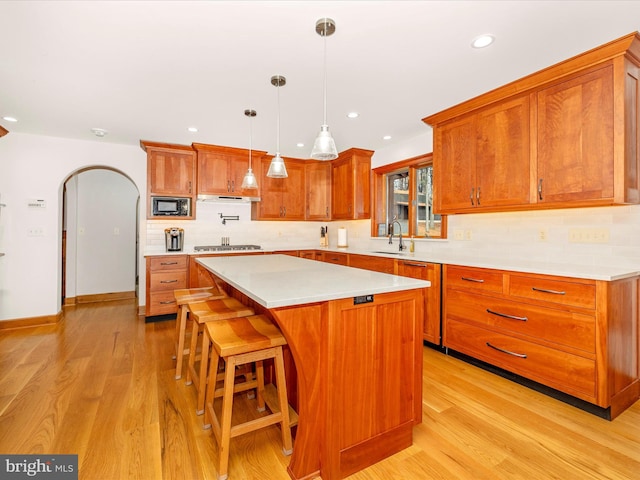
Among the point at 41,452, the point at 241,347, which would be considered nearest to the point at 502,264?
the point at 241,347

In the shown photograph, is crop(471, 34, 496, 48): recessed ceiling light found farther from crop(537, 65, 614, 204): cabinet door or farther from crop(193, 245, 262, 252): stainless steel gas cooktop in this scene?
crop(193, 245, 262, 252): stainless steel gas cooktop

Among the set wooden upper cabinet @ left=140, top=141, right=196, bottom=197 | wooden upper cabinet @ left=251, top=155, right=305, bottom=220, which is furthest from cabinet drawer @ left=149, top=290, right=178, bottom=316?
wooden upper cabinet @ left=251, top=155, right=305, bottom=220

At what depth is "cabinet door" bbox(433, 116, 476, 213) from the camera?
114 inches

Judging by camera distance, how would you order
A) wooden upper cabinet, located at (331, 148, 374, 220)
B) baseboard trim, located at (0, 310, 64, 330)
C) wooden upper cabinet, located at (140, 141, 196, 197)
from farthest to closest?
wooden upper cabinet, located at (331, 148, 374, 220) < wooden upper cabinet, located at (140, 141, 196, 197) < baseboard trim, located at (0, 310, 64, 330)

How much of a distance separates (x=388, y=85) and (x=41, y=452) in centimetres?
319

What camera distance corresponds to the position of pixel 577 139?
2176 mm

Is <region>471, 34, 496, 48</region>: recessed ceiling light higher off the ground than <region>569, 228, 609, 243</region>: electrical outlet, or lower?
higher

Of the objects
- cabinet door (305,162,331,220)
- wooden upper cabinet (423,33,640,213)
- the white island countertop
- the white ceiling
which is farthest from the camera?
cabinet door (305,162,331,220)

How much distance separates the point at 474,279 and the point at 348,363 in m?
1.67

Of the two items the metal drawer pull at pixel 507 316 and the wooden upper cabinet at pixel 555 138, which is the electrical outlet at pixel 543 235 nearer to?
the wooden upper cabinet at pixel 555 138

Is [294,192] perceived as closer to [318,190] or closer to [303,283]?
[318,190]

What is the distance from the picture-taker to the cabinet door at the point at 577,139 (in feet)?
6.69

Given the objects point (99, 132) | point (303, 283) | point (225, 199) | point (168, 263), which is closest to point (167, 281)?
point (168, 263)

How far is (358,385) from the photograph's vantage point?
1476 mm
